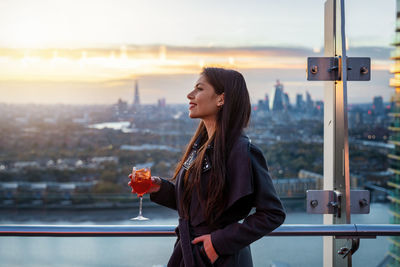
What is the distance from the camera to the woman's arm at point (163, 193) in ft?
5.35

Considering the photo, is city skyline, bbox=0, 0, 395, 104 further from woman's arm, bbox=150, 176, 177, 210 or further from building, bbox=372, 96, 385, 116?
woman's arm, bbox=150, 176, 177, 210

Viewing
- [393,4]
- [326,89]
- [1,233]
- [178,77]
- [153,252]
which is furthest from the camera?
[178,77]

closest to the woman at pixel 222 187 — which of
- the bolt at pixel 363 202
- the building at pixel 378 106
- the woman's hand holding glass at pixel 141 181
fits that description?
the woman's hand holding glass at pixel 141 181

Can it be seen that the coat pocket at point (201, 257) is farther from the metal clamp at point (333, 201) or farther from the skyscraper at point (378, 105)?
the skyscraper at point (378, 105)

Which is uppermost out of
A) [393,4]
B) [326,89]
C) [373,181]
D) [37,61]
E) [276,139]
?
[393,4]

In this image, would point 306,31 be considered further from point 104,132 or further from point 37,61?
point 37,61

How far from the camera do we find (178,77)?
311 centimetres

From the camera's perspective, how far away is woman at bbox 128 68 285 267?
133 centimetres

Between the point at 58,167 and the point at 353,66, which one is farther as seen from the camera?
the point at 58,167

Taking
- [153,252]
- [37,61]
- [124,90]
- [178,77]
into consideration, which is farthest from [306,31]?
[37,61]

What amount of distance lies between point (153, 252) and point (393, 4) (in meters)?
2.05

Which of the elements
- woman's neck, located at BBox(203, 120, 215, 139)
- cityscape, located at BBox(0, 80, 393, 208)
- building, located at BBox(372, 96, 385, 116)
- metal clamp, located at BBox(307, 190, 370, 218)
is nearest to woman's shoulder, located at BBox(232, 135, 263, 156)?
woman's neck, located at BBox(203, 120, 215, 139)

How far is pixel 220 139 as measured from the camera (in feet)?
4.66

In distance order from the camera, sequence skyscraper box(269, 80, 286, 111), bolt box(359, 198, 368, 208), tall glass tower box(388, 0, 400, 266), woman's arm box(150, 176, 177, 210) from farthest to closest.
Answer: skyscraper box(269, 80, 286, 111) < tall glass tower box(388, 0, 400, 266) < bolt box(359, 198, 368, 208) < woman's arm box(150, 176, 177, 210)
